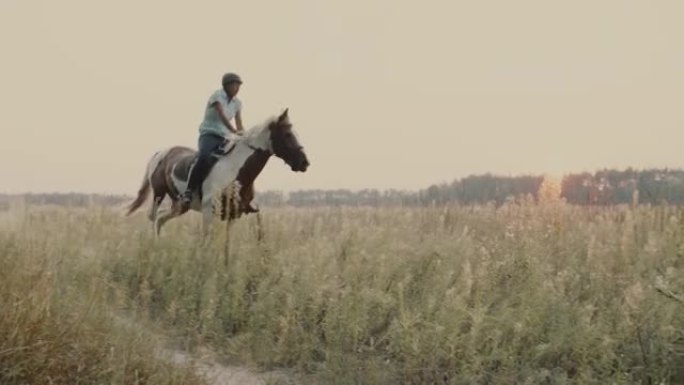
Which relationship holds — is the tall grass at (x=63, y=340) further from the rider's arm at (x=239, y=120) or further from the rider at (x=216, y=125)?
the rider's arm at (x=239, y=120)

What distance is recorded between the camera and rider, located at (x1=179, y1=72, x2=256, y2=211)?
11.1m

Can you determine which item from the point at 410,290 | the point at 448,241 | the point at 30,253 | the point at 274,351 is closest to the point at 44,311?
the point at 30,253

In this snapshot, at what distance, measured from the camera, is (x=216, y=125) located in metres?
11.2

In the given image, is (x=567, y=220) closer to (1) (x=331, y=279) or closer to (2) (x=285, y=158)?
(2) (x=285, y=158)

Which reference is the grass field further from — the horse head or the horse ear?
the horse ear

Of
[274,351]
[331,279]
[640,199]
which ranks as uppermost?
[640,199]

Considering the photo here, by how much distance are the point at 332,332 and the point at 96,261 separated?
385 centimetres

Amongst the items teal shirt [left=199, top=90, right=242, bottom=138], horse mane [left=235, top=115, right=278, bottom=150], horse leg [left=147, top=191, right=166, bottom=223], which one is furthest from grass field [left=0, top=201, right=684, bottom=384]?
horse leg [left=147, top=191, right=166, bottom=223]

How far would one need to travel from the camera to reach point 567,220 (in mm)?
11570

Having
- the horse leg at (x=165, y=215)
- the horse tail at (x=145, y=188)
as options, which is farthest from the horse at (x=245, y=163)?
the horse tail at (x=145, y=188)

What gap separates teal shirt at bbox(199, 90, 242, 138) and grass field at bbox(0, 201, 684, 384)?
6.50 ft

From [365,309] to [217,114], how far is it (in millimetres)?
5441

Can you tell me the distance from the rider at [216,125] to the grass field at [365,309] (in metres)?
1.61

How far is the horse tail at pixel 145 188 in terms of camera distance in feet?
45.9
